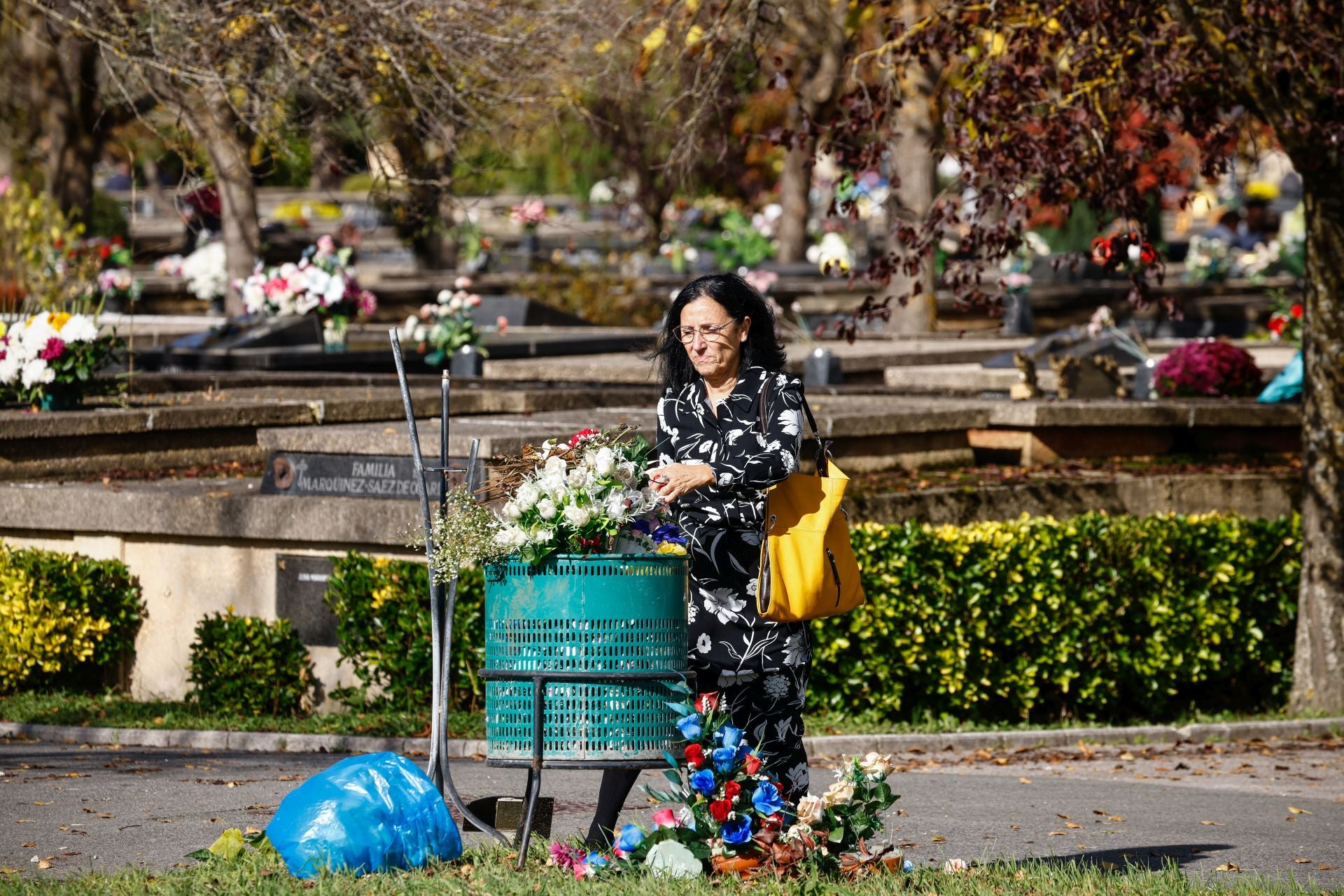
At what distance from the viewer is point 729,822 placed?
560 centimetres

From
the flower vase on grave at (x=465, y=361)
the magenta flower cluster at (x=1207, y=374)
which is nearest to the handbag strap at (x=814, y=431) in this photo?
the magenta flower cluster at (x=1207, y=374)

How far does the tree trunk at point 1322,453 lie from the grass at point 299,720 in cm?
54

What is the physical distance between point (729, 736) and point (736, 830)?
0.28 metres

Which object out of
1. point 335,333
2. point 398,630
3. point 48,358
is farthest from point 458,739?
point 335,333

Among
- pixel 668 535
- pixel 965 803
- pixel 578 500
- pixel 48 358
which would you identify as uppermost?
pixel 48 358

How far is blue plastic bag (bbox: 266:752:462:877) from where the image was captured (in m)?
5.77

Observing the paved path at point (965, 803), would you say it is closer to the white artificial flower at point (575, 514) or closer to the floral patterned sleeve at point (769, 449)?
the floral patterned sleeve at point (769, 449)

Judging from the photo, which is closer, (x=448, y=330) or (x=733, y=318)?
(x=733, y=318)

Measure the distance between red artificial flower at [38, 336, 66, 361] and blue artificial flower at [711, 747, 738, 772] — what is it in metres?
7.98

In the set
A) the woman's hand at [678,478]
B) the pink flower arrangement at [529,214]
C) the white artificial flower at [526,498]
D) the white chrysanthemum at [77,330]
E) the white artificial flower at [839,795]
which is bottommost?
the white artificial flower at [839,795]

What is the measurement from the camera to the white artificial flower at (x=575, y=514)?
5.39 meters

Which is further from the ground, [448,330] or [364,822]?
[448,330]

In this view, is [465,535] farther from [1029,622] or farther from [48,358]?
[48,358]

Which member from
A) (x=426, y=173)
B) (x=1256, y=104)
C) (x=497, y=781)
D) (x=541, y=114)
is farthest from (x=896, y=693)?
(x=426, y=173)
